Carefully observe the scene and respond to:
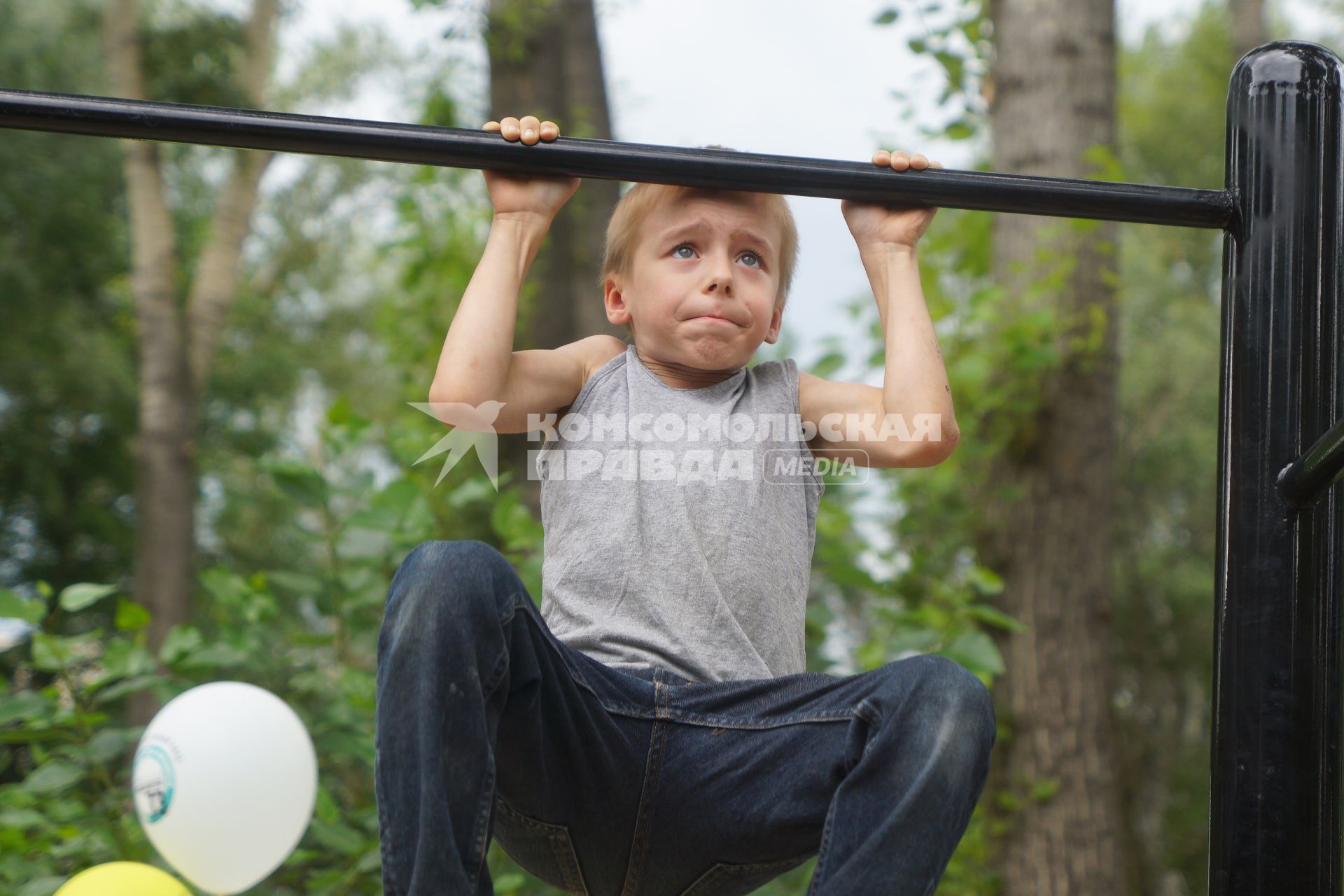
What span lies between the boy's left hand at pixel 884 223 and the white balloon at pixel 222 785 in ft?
3.97

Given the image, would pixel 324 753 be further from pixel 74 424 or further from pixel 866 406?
pixel 74 424

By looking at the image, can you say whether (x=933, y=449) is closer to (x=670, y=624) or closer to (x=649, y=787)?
(x=670, y=624)

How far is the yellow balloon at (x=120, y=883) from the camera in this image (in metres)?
1.58

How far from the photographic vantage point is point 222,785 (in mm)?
1810

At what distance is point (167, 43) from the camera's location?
5023 millimetres

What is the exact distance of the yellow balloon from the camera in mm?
1584

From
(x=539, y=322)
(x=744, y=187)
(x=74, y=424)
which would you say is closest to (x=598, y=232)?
(x=539, y=322)

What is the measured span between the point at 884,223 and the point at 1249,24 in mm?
4371

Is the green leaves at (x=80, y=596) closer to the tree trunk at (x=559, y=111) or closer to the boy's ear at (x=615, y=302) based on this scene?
the boy's ear at (x=615, y=302)

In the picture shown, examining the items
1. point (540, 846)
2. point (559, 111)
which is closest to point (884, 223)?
point (540, 846)

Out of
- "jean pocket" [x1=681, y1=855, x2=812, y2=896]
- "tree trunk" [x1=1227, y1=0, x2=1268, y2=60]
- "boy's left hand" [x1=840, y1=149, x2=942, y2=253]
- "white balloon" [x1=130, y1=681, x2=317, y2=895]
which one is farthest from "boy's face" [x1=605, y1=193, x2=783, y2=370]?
"tree trunk" [x1=1227, y1=0, x2=1268, y2=60]

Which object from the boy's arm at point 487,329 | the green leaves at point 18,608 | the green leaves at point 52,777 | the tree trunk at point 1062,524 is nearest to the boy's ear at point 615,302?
the boy's arm at point 487,329

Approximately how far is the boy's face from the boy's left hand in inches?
4.8

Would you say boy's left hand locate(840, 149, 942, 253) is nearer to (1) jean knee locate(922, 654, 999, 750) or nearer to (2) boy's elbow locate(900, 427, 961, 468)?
(2) boy's elbow locate(900, 427, 961, 468)
